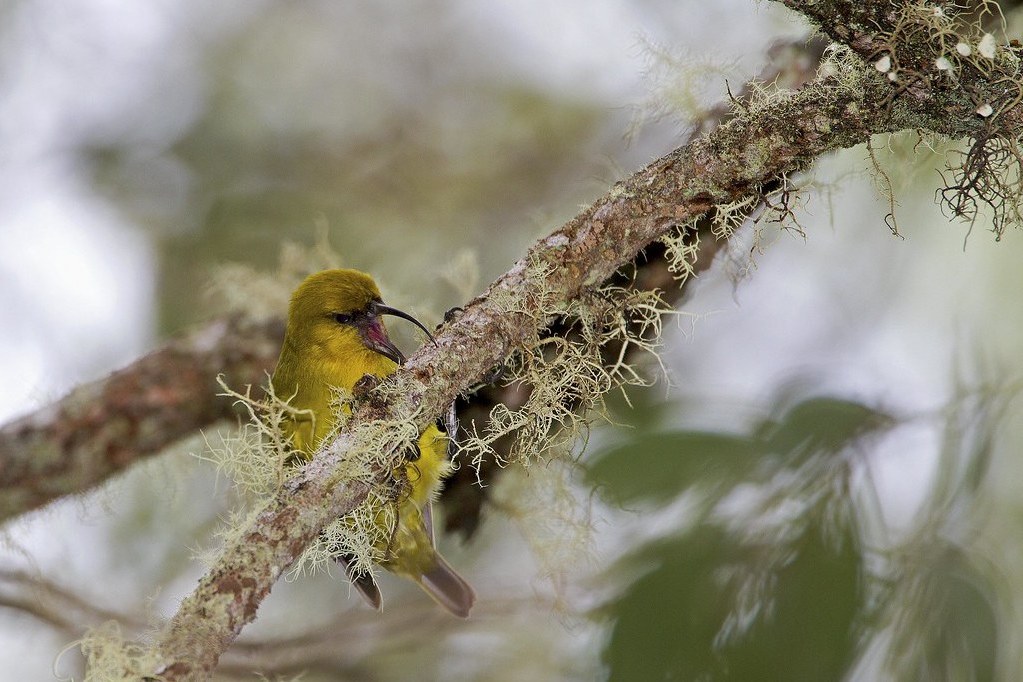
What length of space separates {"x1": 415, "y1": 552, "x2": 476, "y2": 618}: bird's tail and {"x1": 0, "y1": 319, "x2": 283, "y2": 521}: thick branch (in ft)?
2.37

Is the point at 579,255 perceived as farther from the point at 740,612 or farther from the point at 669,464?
the point at 740,612

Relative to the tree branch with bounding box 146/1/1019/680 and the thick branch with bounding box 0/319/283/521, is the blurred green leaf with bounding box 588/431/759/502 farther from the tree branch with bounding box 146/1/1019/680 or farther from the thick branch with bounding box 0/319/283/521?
the thick branch with bounding box 0/319/283/521

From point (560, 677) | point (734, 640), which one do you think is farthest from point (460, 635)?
point (734, 640)

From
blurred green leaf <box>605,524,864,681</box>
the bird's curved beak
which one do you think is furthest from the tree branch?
the bird's curved beak

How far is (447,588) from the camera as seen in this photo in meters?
2.43

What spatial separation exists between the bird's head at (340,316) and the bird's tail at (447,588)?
1.84ft

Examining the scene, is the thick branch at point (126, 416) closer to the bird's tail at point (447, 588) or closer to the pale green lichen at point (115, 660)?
the bird's tail at point (447, 588)

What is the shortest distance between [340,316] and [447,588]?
73cm

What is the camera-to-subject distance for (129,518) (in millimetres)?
3320

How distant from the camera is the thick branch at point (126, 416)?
8.22 feet

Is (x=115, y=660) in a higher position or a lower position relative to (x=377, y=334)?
lower

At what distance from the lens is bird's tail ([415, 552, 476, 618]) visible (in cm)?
242

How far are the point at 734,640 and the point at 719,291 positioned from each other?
1103 millimetres

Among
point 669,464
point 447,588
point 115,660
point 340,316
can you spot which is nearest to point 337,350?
point 340,316
